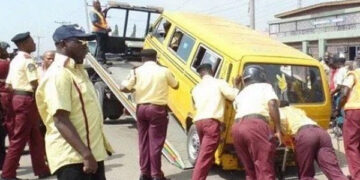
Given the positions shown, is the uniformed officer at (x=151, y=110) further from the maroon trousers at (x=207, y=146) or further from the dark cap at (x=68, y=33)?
the dark cap at (x=68, y=33)

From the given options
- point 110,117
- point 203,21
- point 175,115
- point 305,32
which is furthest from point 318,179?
point 305,32

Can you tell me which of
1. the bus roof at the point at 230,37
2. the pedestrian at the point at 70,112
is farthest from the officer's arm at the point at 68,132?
the bus roof at the point at 230,37

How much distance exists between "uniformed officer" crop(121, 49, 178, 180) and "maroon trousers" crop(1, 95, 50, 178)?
1.29 m

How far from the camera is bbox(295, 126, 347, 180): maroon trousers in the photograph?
5320 mm

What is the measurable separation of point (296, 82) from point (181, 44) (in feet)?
6.97

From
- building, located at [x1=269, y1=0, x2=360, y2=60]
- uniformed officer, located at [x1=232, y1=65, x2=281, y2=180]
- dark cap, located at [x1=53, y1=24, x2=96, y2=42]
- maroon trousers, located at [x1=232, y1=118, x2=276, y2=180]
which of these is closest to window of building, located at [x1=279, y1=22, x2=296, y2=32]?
building, located at [x1=269, y1=0, x2=360, y2=60]

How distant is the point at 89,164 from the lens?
324 centimetres

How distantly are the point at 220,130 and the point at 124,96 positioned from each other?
10.2 feet

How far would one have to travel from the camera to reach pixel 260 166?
526 cm

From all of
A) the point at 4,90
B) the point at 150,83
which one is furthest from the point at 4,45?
the point at 150,83

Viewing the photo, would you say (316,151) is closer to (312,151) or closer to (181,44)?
(312,151)

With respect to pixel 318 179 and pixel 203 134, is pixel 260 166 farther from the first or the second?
pixel 318 179

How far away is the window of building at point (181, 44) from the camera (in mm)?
7840

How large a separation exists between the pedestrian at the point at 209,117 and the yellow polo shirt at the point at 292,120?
2.25ft
